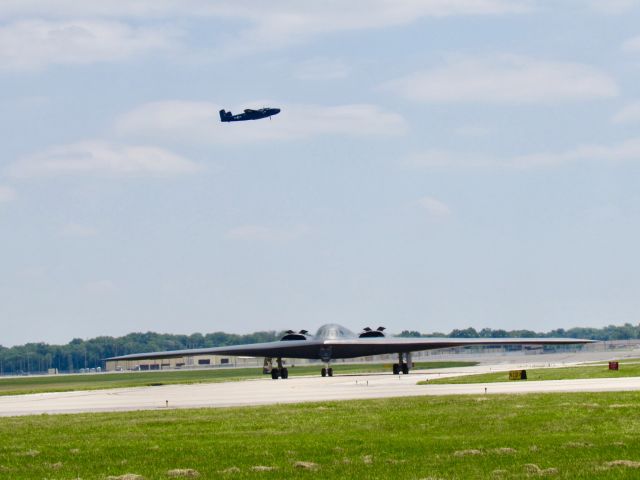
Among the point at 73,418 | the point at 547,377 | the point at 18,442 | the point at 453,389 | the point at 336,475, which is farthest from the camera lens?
the point at 547,377

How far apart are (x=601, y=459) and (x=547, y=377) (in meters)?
35.7

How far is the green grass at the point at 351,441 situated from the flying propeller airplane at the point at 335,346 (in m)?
42.4

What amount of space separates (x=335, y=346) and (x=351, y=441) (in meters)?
54.8

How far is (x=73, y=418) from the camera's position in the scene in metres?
32.2

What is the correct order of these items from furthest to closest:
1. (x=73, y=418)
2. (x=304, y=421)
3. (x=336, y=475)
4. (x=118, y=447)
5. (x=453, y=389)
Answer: (x=453, y=389), (x=73, y=418), (x=304, y=421), (x=118, y=447), (x=336, y=475)

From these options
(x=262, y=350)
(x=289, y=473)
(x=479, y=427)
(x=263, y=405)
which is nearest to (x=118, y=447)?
(x=289, y=473)

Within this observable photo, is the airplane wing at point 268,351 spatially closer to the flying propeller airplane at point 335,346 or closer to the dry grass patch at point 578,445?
the flying propeller airplane at point 335,346

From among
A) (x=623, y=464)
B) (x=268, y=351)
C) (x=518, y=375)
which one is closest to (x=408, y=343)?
(x=268, y=351)

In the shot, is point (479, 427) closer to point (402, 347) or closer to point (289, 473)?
point (289, 473)

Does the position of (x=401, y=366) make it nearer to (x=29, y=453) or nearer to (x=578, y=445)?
(x=29, y=453)

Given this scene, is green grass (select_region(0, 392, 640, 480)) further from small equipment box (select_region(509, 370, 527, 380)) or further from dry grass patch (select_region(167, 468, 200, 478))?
small equipment box (select_region(509, 370, 527, 380))

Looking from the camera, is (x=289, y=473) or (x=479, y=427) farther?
(x=479, y=427)

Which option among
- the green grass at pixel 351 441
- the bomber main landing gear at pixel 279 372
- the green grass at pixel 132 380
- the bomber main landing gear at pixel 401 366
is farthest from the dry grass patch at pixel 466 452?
the bomber main landing gear at pixel 279 372

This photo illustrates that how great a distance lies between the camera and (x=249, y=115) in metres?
96.6
